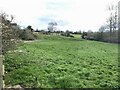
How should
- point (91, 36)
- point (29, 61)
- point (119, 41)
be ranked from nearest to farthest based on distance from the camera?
point (29, 61)
point (119, 41)
point (91, 36)

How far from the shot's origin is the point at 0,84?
966 centimetres

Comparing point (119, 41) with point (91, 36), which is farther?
point (91, 36)

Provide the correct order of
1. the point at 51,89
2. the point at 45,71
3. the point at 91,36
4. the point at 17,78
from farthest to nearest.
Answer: the point at 91,36 → the point at 45,71 → the point at 17,78 → the point at 51,89

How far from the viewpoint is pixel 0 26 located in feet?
41.2

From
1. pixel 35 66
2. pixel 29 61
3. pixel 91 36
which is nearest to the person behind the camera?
pixel 35 66

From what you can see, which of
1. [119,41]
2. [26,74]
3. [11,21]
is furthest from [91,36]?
[26,74]

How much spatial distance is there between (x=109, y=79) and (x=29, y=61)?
4750 millimetres

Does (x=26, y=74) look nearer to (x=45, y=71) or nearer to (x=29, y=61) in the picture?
(x=45, y=71)

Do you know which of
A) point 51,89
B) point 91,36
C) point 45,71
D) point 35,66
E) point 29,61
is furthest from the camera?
point 91,36

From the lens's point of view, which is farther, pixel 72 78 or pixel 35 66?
pixel 35 66

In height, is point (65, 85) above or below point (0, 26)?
below

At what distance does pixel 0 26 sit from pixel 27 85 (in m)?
3.62

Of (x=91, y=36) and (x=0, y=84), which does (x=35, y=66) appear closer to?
(x=0, y=84)

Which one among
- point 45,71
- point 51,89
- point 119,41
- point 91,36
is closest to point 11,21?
point 45,71
